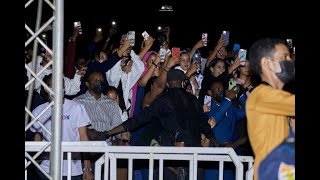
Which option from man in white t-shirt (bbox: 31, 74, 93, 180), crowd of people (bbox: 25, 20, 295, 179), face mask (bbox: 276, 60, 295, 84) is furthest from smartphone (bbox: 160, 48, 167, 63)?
face mask (bbox: 276, 60, 295, 84)

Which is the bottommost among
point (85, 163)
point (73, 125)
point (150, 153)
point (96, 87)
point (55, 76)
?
point (85, 163)

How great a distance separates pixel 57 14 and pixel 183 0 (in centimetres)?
851

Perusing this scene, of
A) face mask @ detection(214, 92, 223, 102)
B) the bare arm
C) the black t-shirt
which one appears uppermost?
face mask @ detection(214, 92, 223, 102)

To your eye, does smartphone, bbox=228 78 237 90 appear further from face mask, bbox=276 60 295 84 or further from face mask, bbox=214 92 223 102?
face mask, bbox=276 60 295 84

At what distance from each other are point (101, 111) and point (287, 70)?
359cm

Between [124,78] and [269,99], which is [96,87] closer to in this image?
[124,78]

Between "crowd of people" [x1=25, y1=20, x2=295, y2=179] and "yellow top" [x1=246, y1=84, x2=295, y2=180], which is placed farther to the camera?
"crowd of people" [x1=25, y1=20, x2=295, y2=179]

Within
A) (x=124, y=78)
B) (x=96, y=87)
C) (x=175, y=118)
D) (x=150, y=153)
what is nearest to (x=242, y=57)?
(x=124, y=78)

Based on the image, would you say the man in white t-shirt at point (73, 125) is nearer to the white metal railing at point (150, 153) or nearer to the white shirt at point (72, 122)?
the white shirt at point (72, 122)

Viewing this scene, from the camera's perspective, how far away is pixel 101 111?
778cm

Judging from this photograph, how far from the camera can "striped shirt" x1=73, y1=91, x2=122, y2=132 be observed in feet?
25.4

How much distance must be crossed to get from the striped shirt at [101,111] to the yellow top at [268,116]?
3364 millimetres

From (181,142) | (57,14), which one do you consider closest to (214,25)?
(181,142)

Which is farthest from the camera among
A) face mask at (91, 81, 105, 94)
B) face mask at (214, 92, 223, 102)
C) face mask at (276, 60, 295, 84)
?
face mask at (214, 92, 223, 102)
